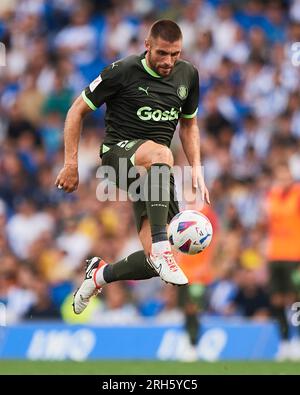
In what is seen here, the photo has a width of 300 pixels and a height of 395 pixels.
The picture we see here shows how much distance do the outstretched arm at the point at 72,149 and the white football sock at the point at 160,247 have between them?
861 mm

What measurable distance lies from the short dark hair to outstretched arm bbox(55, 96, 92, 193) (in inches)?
34.5

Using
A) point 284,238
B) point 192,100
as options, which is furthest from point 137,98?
point 284,238

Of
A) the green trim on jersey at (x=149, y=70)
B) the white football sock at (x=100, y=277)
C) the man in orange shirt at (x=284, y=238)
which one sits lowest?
the white football sock at (x=100, y=277)

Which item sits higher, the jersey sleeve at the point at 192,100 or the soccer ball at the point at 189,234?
the jersey sleeve at the point at 192,100

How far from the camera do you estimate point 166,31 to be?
31.7 feet

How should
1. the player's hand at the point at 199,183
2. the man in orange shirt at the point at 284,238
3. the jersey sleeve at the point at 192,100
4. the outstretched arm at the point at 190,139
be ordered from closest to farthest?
1. the player's hand at the point at 199,183
2. the jersey sleeve at the point at 192,100
3. the outstretched arm at the point at 190,139
4. the man in orange shirt at the point at 284,238

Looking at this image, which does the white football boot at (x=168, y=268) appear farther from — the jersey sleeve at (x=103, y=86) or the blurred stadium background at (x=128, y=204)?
the blurred stadium background at (x=128, y=204)

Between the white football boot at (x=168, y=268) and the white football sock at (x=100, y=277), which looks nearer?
the white football boot at (x=168, y=268)

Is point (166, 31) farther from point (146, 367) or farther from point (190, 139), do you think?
point (146, 367)

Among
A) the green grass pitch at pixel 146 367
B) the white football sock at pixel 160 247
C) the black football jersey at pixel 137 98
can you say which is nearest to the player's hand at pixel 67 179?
the black football jersey at pixel 137 98

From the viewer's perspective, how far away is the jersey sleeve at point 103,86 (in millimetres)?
9914

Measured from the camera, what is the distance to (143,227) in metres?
10.2
